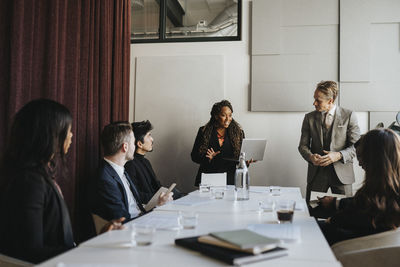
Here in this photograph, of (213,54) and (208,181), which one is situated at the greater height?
(213,54)

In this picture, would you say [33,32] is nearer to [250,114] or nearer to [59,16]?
[59,16]

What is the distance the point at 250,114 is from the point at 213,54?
0.90 m

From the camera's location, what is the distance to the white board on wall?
495 centimetres

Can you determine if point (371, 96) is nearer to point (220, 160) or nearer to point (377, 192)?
point (220, 160)

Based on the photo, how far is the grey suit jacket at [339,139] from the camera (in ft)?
12.9

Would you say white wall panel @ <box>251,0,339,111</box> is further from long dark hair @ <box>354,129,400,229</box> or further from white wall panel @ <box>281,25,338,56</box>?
long dark hair @ <box>354,129,400,229</box>

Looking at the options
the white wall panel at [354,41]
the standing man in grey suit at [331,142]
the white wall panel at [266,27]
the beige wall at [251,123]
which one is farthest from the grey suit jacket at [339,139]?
the white wall panel at [266,27]

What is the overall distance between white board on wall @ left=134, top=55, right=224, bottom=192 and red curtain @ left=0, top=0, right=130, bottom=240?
27.2 inches

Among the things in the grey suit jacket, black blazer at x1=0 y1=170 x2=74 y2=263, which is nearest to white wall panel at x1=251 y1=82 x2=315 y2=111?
the grey suit jacket

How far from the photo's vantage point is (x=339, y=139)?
3982 millimetres

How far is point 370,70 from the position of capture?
15.0ft

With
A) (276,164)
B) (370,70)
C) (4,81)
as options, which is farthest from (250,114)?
(4,81)

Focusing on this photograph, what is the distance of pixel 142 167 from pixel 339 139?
6.60 ft

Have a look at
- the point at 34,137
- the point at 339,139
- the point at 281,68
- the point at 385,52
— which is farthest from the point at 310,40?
the point at 34,137
